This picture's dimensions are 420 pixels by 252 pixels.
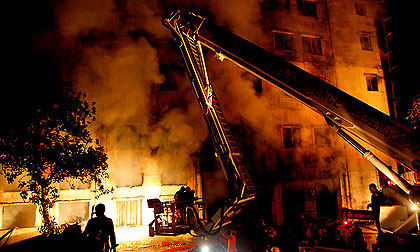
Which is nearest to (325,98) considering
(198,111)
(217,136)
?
(217,136)

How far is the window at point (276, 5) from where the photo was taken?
558 inches

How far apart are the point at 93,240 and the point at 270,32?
13.8 metres

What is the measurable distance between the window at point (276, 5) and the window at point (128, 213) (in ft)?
43.7

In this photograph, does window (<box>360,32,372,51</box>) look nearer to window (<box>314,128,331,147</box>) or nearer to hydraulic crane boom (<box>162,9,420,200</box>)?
window (<box>314,128,331,147</box>)

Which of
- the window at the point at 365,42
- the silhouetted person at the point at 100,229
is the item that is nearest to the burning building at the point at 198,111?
the window at the point at 365,42

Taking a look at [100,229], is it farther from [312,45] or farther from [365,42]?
[365,42]

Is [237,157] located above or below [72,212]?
above

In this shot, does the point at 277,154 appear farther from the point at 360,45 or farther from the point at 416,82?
the point at 416,82

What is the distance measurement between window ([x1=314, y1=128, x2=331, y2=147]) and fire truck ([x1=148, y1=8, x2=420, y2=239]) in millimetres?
9924

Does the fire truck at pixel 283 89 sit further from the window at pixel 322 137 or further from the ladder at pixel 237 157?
the window at pixel 322 137

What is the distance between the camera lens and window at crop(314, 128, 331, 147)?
45.1 ft

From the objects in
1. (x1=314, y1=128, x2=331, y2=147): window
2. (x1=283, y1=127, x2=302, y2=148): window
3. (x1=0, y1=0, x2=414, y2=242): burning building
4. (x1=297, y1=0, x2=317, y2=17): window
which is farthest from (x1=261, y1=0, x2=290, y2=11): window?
(x1=314, y1=128, x2=331, y2=147): window

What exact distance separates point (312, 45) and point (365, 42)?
3943 mm

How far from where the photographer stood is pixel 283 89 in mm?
4230
